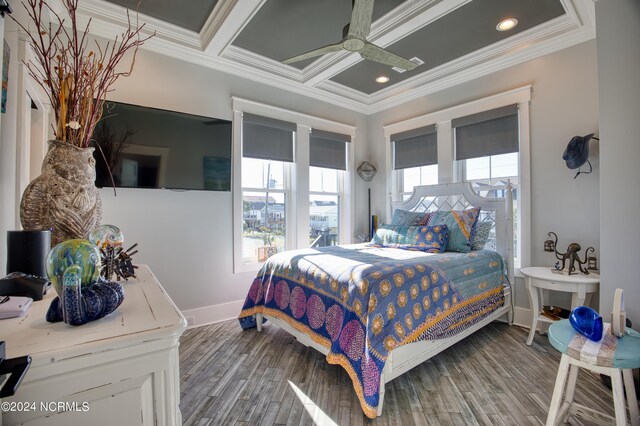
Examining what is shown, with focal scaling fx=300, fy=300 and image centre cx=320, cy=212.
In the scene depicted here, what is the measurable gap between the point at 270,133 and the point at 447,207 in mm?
2353

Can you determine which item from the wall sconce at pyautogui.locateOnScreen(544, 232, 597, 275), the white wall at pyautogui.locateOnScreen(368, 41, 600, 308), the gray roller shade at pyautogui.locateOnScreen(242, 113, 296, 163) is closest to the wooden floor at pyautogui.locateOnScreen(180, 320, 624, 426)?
the wall sconce at pyautogui.locateOnScreen(544, 232, 597, 275)

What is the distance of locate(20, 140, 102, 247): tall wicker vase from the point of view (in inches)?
36.9

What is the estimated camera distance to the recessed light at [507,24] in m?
2.65

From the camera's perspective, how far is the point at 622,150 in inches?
75.6

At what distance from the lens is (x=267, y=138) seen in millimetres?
3631

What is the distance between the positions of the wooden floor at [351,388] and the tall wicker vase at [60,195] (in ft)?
4.36

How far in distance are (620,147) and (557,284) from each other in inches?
44.2

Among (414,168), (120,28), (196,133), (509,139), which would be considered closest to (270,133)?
(196,133)

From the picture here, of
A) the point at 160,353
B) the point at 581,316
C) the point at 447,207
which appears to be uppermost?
the point at 447,207

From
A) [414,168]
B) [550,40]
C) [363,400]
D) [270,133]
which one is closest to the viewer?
[363,400]

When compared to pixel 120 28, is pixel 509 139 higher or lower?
lower

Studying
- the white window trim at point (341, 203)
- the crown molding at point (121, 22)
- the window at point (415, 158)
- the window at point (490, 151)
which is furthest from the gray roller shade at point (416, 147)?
the crown molding at point (121, 22)

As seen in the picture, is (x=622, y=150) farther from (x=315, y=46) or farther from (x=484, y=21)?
(x=315, y=46)

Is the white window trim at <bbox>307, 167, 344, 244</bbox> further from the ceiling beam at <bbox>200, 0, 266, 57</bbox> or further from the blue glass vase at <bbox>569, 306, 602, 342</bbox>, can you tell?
the blue glass vase at <bbox>569, 306, 602, 342</bbox>
